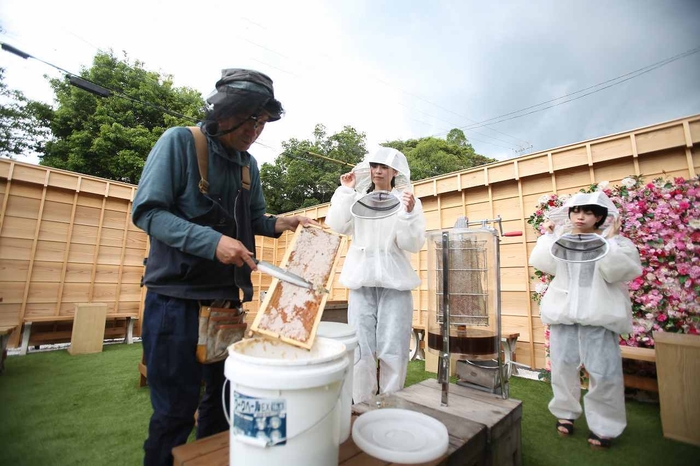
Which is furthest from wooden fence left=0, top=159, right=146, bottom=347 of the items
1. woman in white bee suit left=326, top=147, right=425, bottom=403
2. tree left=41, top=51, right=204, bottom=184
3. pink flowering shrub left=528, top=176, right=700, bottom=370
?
tree left=41, top=51, right=204, bottom=184

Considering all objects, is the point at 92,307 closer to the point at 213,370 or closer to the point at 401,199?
the point at 213,370

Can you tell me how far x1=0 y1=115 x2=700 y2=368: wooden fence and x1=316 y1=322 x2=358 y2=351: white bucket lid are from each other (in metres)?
4.26

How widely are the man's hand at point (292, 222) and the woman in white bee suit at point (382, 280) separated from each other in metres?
0.60

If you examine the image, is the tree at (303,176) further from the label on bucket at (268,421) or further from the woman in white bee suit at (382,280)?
the label on bucket at (268,421)

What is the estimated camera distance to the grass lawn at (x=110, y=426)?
2.62 meters

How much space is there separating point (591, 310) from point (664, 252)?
194 centimetres

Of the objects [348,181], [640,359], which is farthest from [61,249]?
[640,359]

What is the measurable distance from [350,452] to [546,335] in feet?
13.2

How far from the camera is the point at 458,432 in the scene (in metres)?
1.65

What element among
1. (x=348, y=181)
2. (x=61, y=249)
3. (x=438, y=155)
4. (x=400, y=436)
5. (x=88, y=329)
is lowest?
(x=88, y=329)

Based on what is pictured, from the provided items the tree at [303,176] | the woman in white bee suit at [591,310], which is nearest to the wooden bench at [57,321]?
the woman in white bee suit at [591,310]

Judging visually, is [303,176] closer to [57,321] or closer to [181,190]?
[57,321]

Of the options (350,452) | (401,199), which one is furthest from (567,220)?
(350,452)

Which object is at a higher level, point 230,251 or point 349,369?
point 230,251
